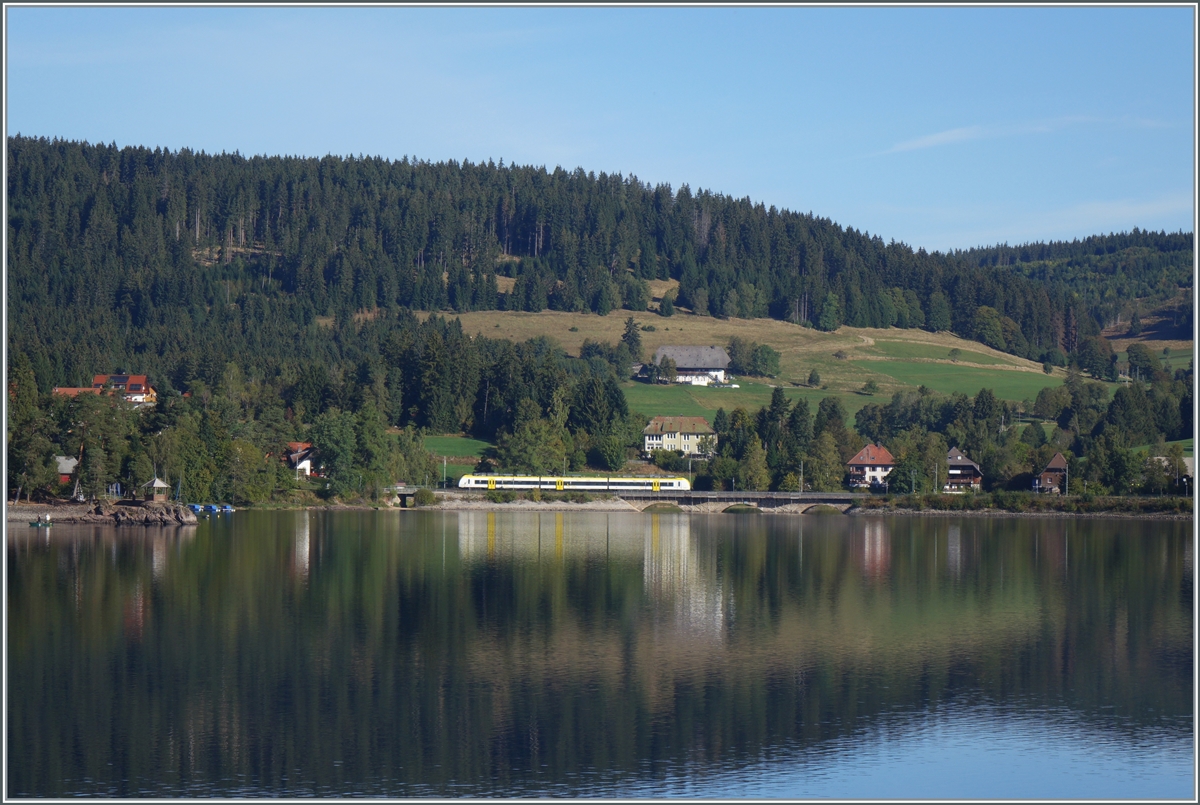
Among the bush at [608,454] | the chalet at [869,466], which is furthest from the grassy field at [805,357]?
the chalet at [869,466]

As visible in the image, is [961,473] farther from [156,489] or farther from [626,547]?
[156,489]

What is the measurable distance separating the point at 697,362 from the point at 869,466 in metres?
52.1

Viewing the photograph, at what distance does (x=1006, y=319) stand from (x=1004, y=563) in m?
141

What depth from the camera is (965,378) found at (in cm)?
15812

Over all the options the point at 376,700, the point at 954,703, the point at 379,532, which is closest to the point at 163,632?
the point at 376,700

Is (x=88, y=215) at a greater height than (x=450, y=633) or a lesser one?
greater

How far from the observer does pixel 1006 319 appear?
19112 centimetres

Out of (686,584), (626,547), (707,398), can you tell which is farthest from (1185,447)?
(686,584)

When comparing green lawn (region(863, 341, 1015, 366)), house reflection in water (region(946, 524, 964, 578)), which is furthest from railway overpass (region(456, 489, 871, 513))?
green lawn (region(863, 341, 1015, 366))

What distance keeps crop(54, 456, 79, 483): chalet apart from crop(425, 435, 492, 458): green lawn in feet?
130

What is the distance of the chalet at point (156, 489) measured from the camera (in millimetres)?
76469

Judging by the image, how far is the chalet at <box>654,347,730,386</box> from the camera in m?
158

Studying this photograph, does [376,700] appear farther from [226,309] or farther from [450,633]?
[226,309]

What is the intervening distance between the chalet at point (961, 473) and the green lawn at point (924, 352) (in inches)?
2348
